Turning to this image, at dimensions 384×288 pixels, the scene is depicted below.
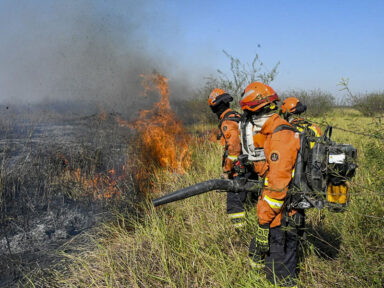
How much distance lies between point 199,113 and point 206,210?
9158mm

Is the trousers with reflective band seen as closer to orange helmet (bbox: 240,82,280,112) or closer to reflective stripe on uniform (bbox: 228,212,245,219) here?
orange helmet (bbox: 240,82,280,112)

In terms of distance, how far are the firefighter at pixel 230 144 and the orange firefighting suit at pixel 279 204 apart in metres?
1.19

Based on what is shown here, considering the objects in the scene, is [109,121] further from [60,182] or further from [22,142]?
[60,182]

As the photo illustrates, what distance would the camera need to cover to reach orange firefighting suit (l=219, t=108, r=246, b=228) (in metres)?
3.88

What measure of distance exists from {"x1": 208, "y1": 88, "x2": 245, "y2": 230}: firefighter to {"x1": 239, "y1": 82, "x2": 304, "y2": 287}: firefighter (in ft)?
3.61

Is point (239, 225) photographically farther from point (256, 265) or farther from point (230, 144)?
point (230, 144)

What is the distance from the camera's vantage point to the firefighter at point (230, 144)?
12.7 feet

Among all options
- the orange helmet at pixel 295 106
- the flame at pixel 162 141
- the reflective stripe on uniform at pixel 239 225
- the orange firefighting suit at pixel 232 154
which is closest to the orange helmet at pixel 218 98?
the orange firefighting suit at pixel 232 154

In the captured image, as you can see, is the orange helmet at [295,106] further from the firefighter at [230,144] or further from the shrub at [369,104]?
the shrub at [369,104]

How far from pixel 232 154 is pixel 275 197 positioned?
76.1 inches

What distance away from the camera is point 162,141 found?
7.79 metres

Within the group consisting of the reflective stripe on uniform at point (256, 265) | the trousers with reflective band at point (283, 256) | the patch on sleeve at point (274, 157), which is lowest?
the reflective stripe on uniform at point (256, 265)

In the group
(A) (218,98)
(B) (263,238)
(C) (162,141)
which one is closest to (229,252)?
(B) (263,238)

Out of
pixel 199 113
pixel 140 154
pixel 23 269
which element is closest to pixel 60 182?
pixel 140 154
